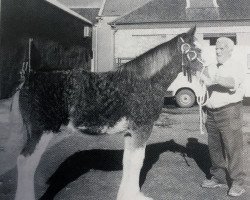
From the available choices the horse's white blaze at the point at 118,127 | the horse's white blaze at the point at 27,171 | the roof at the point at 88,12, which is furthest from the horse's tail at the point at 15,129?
the roof at the point at 88,12

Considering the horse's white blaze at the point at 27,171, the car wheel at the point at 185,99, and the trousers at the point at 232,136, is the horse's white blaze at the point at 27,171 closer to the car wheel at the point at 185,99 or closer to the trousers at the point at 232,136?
the trousers at the point at 232,136

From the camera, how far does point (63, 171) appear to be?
6.48m

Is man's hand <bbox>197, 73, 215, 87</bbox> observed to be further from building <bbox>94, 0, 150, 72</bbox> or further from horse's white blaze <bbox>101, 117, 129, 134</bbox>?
building <bbox>94, 0, 150, 72</bbox>

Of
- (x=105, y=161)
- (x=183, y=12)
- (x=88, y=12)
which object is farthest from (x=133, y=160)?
(x=88, y=12)

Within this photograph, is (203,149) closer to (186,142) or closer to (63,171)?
(186,142)

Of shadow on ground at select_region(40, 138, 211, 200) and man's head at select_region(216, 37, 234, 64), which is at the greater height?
man's head at select_region(216, 37, 234, 64)

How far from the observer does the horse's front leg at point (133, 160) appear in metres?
4.85

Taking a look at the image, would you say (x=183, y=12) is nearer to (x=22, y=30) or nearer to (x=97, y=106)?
(x=22, y=30)

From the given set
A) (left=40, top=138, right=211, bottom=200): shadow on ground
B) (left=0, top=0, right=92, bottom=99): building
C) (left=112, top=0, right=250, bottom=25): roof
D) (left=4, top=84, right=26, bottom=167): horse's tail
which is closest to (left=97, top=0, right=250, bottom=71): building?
(left=112, top=0, right=250, bottom=25): roof

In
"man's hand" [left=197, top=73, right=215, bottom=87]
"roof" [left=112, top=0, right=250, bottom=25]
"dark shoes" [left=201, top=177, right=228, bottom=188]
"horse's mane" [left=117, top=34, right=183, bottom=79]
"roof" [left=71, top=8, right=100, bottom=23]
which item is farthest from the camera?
"roof" [left=71, top=8, right=100, bottom=23]

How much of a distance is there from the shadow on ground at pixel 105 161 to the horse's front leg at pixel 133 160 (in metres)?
0.90

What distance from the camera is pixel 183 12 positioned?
24438mm

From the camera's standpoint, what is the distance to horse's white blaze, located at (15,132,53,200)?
4.39m

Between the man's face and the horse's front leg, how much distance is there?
1604 mm
